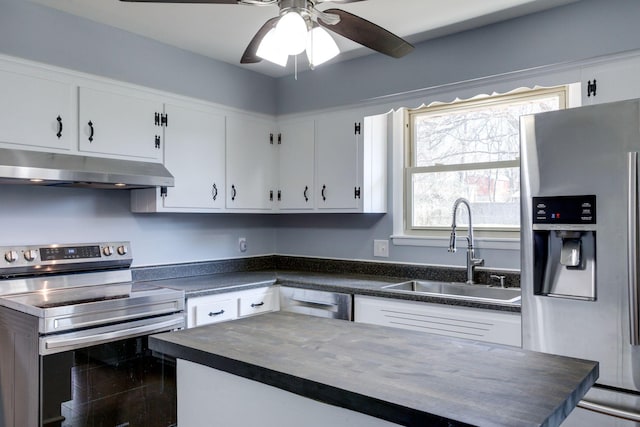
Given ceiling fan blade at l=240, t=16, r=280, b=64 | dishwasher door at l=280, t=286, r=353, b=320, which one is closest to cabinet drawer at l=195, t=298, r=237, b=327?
dishwasher door at l=280, t=286, r=353, b=320

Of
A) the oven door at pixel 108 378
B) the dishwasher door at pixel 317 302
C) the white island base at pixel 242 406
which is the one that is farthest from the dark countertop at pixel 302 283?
the white island base at pixel 242 406

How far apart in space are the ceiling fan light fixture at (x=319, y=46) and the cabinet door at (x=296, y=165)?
1.69 m

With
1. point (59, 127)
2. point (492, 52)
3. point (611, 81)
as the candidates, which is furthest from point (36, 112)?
point (611, 81)

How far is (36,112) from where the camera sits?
241 centimetres

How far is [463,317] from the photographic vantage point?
240 centimetres

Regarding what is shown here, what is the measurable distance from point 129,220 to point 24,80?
3.27 feet

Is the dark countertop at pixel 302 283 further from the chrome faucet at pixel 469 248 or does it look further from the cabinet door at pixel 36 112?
the cabinet door at pixel 36 112

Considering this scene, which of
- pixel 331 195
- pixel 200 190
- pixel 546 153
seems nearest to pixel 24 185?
pixel 200 190

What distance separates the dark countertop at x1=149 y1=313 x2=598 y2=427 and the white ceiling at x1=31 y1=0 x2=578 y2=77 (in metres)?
1.74

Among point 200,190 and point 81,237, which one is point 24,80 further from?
point 200,190

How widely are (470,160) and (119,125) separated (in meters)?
2.19

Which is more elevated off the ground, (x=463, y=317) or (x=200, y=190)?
(x=200, y=190)

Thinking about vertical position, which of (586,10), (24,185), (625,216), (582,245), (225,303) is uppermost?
(586,10)

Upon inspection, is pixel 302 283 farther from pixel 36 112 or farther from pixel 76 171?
pixel 36 112
